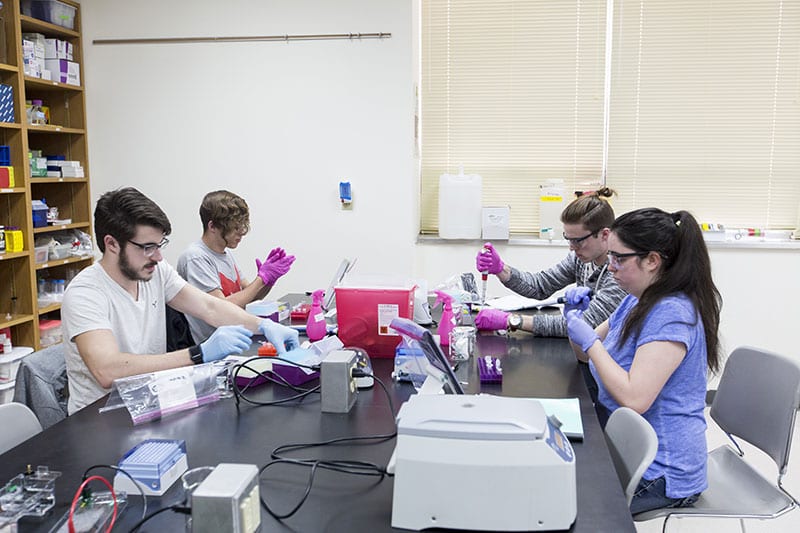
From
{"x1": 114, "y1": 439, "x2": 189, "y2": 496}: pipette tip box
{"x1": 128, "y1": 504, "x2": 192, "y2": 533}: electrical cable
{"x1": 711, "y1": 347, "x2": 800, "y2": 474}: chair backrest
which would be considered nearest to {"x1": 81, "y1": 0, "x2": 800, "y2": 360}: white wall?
{"x1": 711, "y1": 347, "x2": 800, "y2": 474}: chair backrest

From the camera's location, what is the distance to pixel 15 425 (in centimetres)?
167

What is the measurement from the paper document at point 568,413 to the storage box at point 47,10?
3.76 metres

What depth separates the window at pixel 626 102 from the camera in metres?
3.95

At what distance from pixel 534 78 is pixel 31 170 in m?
3.02

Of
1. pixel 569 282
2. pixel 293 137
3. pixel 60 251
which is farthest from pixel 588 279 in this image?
pixel 60 251

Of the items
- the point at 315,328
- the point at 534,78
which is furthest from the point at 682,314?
Result: the point at 534,78

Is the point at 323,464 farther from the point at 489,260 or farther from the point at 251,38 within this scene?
the point at 251,38

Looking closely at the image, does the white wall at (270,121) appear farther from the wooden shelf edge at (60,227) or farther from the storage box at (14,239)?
the storage box at (14,239)

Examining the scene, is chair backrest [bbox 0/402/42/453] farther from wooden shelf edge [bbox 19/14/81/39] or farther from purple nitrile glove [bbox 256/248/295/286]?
wooden shelf edge [bbox 19/14/81/39]

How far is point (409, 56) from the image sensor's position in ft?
12.7

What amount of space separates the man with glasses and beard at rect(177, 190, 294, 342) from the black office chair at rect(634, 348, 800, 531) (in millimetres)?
1973

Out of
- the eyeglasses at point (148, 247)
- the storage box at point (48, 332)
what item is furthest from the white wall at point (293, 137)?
the eyeglasses at point (148, 247)

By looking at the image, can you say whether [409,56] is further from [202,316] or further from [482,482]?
[482,482]

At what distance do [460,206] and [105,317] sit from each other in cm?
244
